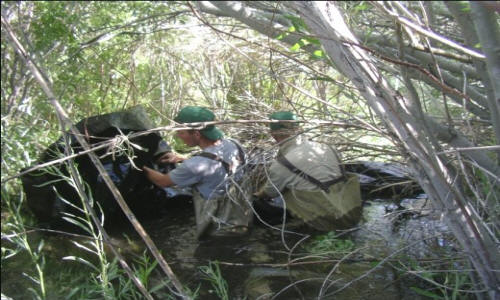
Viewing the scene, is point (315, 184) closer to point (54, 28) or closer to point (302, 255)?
point (302, 255)

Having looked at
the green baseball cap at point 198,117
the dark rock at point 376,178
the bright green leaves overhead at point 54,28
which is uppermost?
the bright green leaves overhead at point 54,28

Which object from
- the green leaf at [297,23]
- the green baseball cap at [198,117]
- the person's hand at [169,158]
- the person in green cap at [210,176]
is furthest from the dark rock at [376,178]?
the green leaf at [297,23]

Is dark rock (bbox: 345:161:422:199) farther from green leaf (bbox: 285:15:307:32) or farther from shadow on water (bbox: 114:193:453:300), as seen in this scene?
green leaf (bbox: 285:15:307:32)

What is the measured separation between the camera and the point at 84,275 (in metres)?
3.03

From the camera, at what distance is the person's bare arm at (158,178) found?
351cm

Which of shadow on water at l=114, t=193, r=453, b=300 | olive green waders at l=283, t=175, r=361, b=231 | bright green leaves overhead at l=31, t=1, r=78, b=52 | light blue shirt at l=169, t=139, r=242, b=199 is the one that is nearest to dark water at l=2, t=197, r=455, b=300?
shadow on water at l=114, t=193, r=453, b=300

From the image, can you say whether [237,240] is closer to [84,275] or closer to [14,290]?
[84,275]

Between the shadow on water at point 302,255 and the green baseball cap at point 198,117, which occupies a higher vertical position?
the green baseball cap at point 198,117

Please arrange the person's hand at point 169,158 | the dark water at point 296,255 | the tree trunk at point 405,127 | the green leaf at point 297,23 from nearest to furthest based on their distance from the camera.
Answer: the tree trunk at point 405,127, the green leaf at point 297,23, the dark water at point 296,255, the person's hand at point 169,158

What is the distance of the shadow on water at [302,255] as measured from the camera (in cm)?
263

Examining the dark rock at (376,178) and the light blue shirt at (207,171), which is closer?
the light blue shirt at (207,171)

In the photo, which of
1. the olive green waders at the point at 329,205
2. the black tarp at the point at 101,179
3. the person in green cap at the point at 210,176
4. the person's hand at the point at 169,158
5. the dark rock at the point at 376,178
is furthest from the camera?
the dark rock at the point at 376,178

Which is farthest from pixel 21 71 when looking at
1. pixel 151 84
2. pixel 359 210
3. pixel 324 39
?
pixel 324 39

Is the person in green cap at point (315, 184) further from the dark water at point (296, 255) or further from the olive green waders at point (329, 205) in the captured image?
the dark water at point (296, 255)
